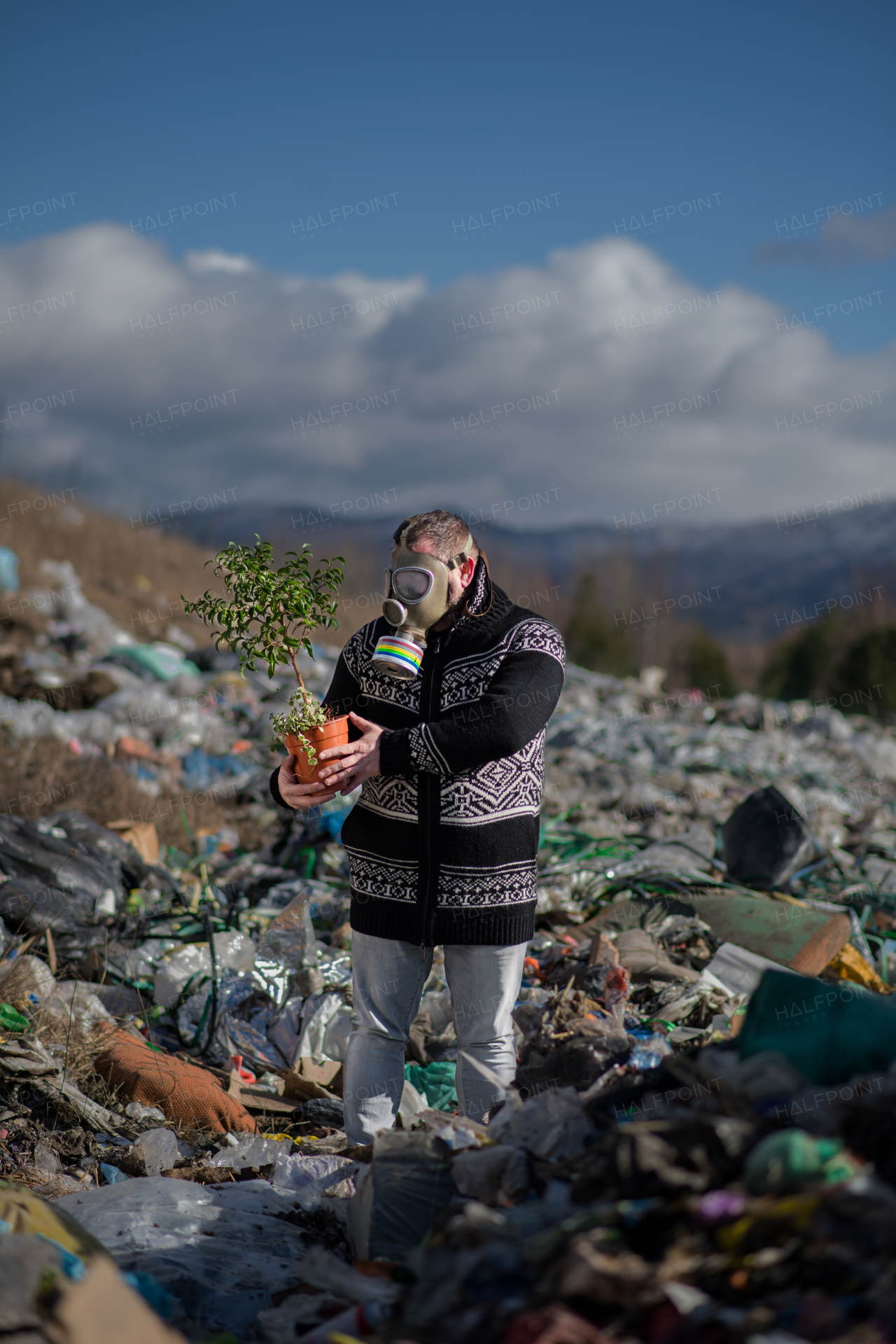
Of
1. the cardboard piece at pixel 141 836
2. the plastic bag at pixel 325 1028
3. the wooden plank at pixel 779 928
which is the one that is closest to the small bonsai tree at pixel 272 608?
the plastic bag at pixel 325 1028

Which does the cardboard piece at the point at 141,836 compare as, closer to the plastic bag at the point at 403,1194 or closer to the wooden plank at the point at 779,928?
the wooden plank at the point at 779,928

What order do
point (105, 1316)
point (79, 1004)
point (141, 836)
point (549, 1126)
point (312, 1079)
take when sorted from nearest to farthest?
point (105, 1316) < point (549, 1126) < point (312, 1079) < point (79, 1004) < point (141, 836)

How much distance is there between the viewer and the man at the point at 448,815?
8.48 feet

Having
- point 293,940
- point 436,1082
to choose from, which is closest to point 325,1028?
point 293,940

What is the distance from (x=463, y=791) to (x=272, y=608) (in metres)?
0.70

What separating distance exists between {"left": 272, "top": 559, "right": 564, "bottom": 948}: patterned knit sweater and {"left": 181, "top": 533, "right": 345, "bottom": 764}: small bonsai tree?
0.19 metres

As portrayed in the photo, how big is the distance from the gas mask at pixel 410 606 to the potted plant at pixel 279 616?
0.17 meters

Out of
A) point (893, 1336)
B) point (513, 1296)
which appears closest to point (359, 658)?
point (513, 1296)

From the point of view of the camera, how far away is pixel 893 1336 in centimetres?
131

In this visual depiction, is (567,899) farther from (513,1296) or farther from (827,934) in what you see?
(513,1296)

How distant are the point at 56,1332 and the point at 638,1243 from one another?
881 millimetres

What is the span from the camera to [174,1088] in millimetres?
3340

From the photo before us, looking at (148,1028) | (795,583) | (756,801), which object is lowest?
(148,1028)

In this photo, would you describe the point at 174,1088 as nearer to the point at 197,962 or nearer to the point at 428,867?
the point at 197,962
